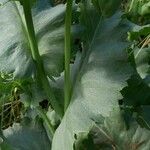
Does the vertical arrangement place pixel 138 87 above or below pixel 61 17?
below

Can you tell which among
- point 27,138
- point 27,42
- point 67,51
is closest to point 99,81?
point 67,51

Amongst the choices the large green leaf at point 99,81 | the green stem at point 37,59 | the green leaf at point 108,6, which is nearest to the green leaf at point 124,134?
the large green leaf at point 99,81

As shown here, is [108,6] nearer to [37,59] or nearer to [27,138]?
[37,59]

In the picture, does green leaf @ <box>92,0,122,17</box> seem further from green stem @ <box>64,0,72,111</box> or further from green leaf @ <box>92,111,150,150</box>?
green leaf @ <box>92,111,150,150</box>

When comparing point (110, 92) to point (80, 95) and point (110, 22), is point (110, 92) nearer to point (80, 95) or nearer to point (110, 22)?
point (80, 95)

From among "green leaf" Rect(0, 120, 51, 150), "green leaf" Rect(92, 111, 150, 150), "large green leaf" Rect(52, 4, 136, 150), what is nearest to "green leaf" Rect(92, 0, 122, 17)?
"large green leaf" Rect(52, 4, 136, 150)

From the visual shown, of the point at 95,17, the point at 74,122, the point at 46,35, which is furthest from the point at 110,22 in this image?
the point at 74,122
